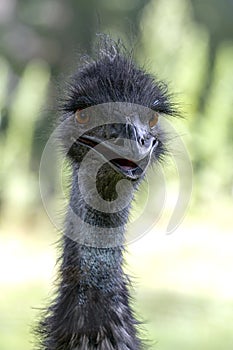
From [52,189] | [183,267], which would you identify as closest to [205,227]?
[183,267]

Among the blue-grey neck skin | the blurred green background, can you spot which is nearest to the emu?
the blue-grey neck skin

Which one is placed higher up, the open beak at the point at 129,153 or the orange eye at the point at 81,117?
the orange eye at the point at 81,117

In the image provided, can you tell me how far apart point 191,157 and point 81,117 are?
3.97 metres

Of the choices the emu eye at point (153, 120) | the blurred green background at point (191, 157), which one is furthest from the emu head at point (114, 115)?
the blurred green background at point (191, 157)

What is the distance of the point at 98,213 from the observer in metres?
2.82

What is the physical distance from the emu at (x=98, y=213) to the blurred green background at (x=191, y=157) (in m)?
2.68

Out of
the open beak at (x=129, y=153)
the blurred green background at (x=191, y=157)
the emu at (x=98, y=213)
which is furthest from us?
the blurred green background at (x=191, y=157)

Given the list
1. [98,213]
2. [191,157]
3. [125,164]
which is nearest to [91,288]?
[98,213]

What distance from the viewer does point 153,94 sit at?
113 inches

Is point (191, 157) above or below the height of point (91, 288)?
above

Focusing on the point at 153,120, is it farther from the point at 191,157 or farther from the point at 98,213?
the point at 191,157

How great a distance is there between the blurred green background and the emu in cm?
268

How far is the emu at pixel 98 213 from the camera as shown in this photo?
274 cm

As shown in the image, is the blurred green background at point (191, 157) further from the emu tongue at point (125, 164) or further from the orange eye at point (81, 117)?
the emu tongue at point (125, 164)
